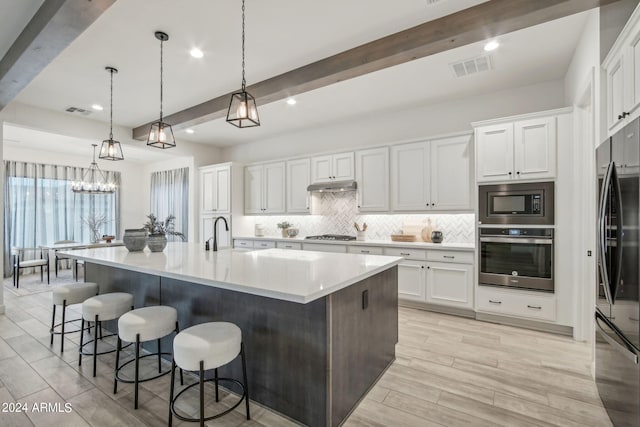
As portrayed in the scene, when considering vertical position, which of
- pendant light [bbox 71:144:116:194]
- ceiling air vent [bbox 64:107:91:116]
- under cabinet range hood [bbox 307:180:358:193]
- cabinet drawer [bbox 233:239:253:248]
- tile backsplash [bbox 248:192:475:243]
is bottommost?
cabinet drawer [bbox 233:239:253:248]

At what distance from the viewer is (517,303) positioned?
346 cm

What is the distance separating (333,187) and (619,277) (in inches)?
144

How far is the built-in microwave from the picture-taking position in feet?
10.9

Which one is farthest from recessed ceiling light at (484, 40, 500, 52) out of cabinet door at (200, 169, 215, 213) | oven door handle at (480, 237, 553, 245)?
cabinet door at (200, 169, 215, 213)

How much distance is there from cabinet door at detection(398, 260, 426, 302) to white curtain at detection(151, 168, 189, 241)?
5.26 m

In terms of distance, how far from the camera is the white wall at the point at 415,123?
3.82 m

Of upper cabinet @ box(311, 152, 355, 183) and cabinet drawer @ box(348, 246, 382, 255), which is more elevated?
upper cabinet @ box(311, 152, 355, 183)

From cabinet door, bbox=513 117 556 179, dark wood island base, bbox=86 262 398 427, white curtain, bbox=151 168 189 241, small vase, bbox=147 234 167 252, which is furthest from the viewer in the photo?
white curtain, bbox=151 168 189 241

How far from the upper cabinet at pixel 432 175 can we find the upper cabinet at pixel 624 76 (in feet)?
5.92

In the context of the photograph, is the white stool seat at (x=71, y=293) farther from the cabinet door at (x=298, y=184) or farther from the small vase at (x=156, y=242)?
the cabinet door at (x=298, y=184)

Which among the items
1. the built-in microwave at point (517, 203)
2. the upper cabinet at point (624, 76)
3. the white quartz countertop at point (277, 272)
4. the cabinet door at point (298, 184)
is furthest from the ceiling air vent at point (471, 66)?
the cabinet door at point (298, 184)

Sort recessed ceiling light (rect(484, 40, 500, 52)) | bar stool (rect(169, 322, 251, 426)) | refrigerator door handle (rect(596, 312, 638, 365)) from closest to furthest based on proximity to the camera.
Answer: refrigerator door handle (rect(596, 312, 638, 365)), bar stool (rect(169, 322, 251, 426)), recessed ceiling light (rect(484, 40, 500, 52))

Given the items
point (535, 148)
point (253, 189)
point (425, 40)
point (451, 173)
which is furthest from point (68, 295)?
point (535, 148)

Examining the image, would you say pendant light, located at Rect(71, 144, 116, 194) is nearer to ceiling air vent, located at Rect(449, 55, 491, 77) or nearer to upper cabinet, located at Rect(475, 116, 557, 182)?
ceiling air vent, located at Rect(449, 55, 491, 77)
